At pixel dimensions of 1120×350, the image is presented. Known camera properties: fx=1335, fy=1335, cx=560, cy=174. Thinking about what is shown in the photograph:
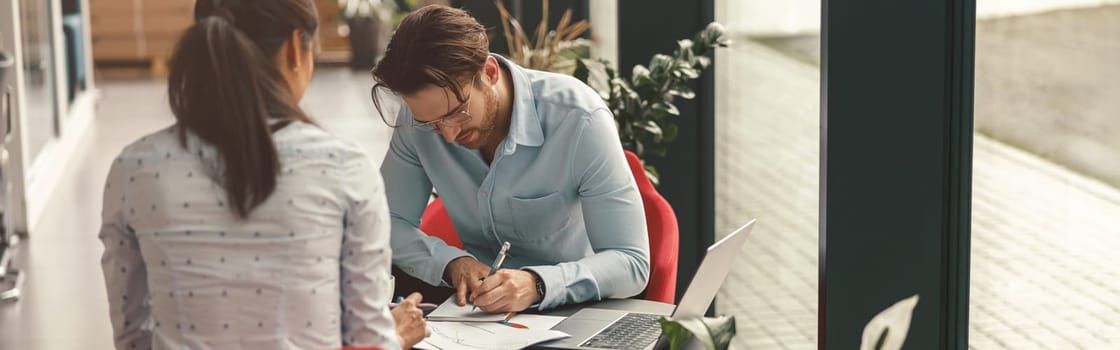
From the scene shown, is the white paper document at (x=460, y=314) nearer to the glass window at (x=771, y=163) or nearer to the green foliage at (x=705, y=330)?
the green foliage at (x=705, y=330)

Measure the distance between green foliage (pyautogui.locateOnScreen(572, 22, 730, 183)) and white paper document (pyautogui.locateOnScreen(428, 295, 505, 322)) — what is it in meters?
1.14

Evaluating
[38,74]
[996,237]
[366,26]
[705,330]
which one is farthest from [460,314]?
[366,26]

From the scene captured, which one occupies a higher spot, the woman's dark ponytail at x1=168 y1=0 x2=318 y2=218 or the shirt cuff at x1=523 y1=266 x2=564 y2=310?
the woman's dark ponytail at x1=168 y1=0 x2=318 y2=218

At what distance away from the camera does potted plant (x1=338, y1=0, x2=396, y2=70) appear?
15.3m

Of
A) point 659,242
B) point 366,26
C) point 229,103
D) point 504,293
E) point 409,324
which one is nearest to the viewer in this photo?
point 229,103

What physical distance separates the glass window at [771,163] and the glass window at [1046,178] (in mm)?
719

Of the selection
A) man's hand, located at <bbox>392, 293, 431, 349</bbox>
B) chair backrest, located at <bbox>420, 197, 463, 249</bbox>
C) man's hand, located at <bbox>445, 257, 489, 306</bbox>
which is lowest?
chair backrest, located at <bbox>420, 197, 463, 249</bbox>

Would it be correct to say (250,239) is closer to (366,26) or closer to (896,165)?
(896,165)

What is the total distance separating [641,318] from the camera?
2352mm

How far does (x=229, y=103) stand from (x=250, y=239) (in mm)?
176

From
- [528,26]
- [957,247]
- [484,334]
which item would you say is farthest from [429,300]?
[528,26]

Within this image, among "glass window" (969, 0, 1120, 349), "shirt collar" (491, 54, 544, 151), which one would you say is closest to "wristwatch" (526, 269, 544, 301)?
"shirt collar" (491, 54, 544, 151)

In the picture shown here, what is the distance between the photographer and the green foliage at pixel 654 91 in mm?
3438

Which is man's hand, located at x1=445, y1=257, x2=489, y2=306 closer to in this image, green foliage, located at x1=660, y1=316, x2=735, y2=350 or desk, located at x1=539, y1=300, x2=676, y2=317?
desk, located at x1=539, y1=300, x2=676, y2=317
